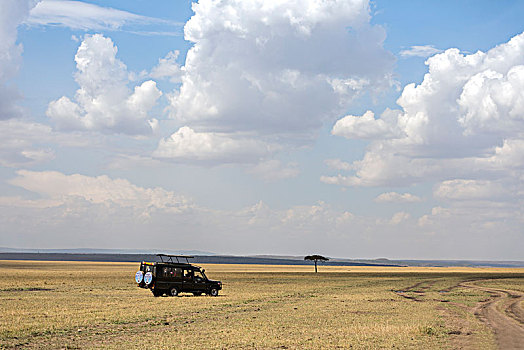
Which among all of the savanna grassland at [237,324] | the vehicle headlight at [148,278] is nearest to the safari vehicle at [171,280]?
the vehicle headlight at [148,278]

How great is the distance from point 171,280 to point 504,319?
24095 millimetres

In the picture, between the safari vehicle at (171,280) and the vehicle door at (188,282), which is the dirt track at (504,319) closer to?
the safari vehicle at (171,280)

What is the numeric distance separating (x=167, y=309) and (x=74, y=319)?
6931 millimetres

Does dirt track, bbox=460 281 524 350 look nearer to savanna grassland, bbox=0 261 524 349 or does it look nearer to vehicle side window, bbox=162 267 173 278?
savanna grassland, bbox=0 261 524 349

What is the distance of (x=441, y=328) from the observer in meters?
26.0

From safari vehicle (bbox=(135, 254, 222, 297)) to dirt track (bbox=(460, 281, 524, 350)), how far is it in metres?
19.8

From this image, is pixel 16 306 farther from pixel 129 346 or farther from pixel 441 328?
pixel 441 328

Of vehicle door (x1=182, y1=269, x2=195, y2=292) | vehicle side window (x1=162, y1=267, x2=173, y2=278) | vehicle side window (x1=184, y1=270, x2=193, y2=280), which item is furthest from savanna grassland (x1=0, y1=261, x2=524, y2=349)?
vehicle side window (x1=184, y1=270, x2=193, y2=280)

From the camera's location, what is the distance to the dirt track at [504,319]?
21.9 meters

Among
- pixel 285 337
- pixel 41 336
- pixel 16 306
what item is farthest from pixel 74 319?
pixel 285 337

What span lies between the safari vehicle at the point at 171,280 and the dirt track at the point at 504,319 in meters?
19.8

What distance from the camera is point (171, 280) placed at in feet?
148

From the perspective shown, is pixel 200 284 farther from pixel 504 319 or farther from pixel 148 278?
pixel 504 319

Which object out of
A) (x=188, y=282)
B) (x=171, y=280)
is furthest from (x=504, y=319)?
(x=171, y=280)
